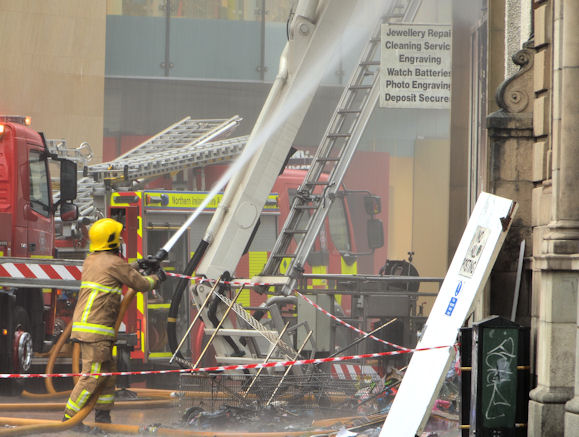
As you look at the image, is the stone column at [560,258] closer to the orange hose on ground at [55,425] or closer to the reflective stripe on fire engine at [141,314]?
the orange hose on ground at [55,425]

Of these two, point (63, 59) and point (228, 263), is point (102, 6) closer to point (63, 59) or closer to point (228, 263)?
point (63, 59)

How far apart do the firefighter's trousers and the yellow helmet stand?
2.57 ft

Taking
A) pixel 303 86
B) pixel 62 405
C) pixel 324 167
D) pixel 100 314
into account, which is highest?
pixel 303 86

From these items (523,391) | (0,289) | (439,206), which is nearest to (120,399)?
(0,289)

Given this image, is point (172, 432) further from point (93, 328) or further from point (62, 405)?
point (62, 405)

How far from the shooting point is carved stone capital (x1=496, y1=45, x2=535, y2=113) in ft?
27.1

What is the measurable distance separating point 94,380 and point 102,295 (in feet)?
2.21

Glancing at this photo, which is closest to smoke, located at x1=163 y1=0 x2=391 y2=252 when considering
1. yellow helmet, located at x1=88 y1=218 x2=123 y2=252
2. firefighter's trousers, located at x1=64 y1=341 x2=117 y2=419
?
yellow helmet, located at x1=88 y1=218 x2=123 y2=252

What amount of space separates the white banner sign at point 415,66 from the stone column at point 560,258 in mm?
3513

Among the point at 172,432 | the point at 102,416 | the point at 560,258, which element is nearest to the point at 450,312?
the point at 560,258

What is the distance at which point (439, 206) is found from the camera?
22.4 meters

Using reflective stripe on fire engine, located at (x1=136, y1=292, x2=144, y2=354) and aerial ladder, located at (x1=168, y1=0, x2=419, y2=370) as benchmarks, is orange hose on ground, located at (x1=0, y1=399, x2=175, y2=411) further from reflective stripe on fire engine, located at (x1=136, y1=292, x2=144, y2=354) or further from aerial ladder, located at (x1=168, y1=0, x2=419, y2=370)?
reflective stripe on fire engine, located at (x1=136, y1=292, x2=144, y2=354)

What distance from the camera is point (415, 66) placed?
1152cm

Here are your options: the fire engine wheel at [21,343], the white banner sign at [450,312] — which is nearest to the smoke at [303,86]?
the fire engine wheel at [21,343]
